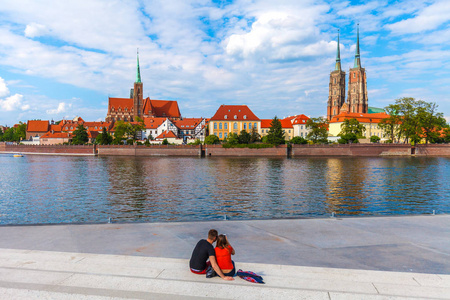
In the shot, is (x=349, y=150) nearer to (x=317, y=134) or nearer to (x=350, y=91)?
(x=317, y=134)

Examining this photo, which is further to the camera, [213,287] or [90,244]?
[90,244]

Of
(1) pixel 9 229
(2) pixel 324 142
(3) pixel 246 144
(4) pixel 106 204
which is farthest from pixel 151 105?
(1) pixel 9 229

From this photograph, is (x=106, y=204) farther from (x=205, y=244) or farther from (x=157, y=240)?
(x=205, y=244)

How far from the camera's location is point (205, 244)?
24.1ft

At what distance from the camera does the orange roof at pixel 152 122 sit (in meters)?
123

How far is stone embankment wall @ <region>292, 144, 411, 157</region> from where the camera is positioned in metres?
91.1

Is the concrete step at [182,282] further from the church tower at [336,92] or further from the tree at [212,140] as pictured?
the church tower at [336,92]

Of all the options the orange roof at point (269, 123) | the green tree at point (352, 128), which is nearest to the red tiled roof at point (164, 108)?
the orange roof at point (269, 123)

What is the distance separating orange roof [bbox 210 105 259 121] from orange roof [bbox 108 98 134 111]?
178ft

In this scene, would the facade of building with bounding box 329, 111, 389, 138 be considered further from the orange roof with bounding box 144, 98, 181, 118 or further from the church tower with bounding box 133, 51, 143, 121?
the church tower with bounding box 133, 51, 143, 121

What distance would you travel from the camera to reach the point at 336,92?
15138 cm

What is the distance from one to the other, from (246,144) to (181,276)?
3362 inches

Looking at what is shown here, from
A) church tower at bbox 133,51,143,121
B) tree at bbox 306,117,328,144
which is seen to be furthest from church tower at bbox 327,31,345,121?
church tower at bbox 133,51,143,121

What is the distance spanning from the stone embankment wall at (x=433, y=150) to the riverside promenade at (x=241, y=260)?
9397 centimetres
